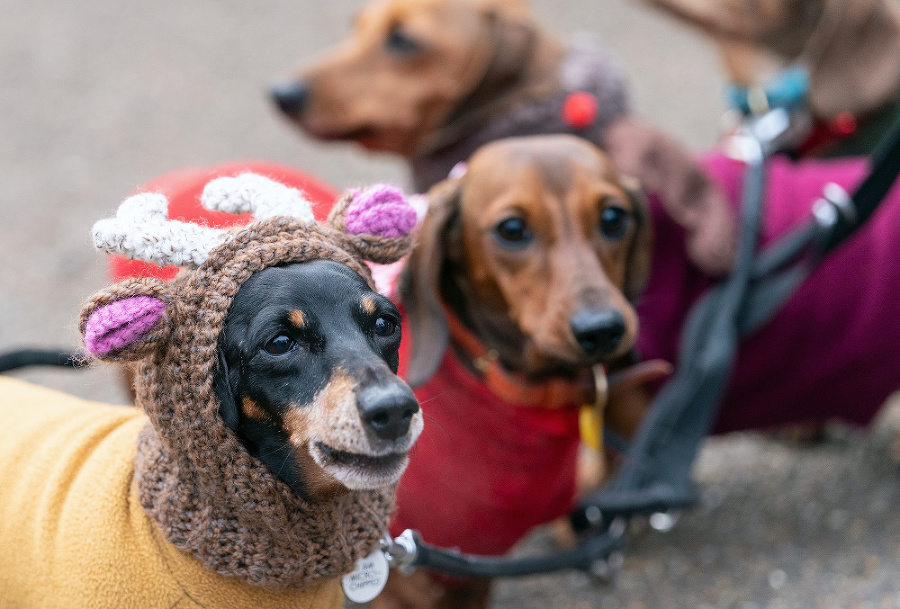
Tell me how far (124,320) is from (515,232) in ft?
4.23

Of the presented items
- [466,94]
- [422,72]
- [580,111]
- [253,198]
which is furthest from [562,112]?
[253,198]

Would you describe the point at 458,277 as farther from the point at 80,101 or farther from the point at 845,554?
the point at 80,101

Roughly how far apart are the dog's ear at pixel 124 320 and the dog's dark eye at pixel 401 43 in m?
2.05

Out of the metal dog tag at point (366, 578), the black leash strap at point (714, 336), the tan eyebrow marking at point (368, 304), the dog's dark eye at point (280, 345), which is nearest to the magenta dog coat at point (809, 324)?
the black leash strap at point (714, 336)

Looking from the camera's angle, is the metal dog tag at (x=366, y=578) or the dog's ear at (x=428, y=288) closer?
the metal dog tag at (x=366, y=578)

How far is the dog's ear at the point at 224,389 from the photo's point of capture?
1.54 meters

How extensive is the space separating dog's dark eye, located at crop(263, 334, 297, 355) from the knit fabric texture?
1721 mm

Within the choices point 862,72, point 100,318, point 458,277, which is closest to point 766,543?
point 458,277

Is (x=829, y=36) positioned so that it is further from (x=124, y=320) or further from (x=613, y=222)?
(x=124, y=320)

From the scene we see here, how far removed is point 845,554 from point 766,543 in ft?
0.83

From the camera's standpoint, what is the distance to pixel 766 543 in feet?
9.96

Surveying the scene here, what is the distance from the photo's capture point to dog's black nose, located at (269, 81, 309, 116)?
10.9 feet

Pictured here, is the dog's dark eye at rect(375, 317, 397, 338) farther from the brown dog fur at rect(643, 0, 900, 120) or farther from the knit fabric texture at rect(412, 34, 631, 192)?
the brown dog fur at rect(643, 0, 900, 120)

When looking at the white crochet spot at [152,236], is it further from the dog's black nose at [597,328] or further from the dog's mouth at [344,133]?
the dog's mouth at [344,133]
